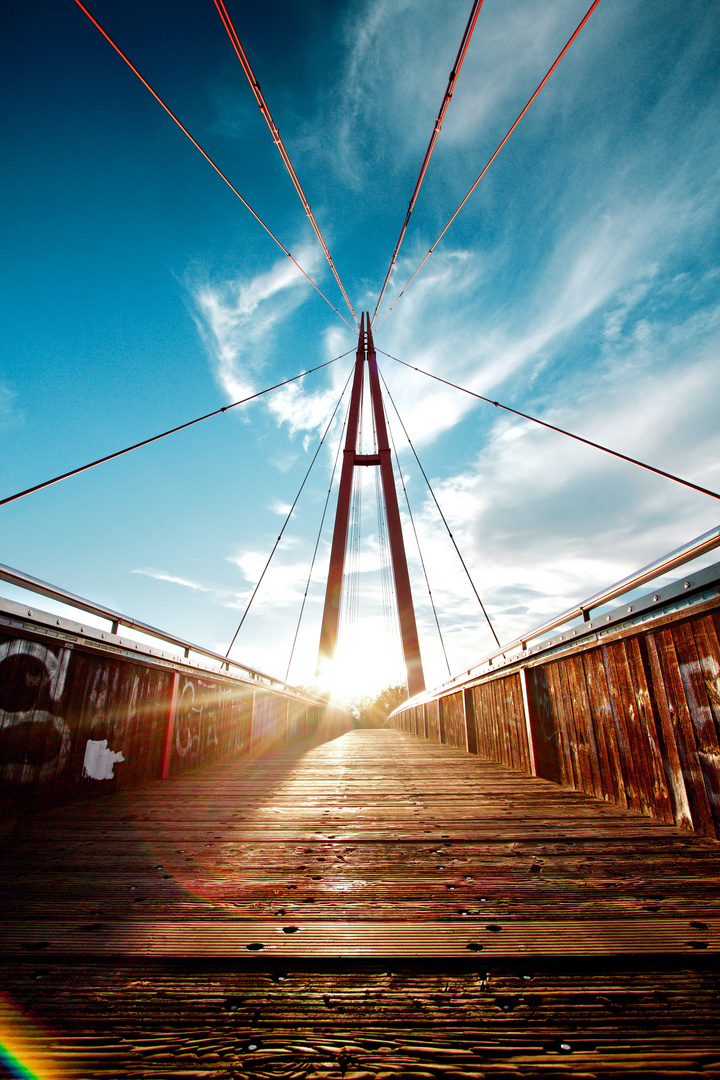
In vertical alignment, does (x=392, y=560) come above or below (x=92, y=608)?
above

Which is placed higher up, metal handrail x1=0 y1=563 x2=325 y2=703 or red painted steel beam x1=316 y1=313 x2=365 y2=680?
red painted steel beam x1=316 y1=313 x2=365 y2=680

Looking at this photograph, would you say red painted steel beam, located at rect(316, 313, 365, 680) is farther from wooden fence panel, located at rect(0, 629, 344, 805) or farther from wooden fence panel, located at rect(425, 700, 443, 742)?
wooden fence panel, located at rect(0, 629, 344, 805)

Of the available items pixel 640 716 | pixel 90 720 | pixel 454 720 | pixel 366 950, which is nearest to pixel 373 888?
pixel 366 950

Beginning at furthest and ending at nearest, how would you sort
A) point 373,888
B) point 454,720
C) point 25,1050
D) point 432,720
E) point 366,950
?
1. point 432,720
2. point 454,720
3. point 373,888
4. point 366,950
5. point 25,1050

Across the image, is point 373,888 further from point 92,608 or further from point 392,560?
point 392,560

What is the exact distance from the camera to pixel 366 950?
1084 mm

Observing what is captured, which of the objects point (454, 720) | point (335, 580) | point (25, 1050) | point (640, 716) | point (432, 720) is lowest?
point (25, 1050)

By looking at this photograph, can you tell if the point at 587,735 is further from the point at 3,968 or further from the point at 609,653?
the point at 3,968

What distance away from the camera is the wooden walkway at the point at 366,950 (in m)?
0.78

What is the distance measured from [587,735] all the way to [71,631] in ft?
10.5

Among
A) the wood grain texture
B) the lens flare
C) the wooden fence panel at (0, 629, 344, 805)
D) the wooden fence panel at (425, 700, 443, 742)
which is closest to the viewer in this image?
the lens flare

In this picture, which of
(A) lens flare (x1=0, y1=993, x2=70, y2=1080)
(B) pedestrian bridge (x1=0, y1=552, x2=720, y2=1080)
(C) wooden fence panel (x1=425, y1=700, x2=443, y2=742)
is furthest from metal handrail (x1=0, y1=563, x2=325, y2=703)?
(C) wooden fence panel (x1=425, y1=700, x2=443, y2=742)

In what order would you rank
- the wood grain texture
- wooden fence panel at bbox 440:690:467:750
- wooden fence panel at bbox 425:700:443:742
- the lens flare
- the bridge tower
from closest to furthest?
the lens flare, the wood grain texture, wooden fence panel at bbox 440:690:467:750, wooden fence panel at bbox 425:700:443:742, the bridge tower

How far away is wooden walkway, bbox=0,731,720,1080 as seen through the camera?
78 cm
